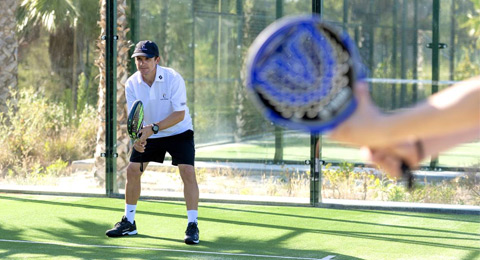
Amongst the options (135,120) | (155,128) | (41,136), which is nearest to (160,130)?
(155,128)

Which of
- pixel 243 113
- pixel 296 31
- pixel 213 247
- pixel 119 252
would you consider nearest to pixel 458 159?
pixel 243 113

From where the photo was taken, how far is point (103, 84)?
33.3 feet

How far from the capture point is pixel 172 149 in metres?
7.23

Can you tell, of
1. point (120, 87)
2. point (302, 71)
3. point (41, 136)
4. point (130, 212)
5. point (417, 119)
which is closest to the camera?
point (417, 119)

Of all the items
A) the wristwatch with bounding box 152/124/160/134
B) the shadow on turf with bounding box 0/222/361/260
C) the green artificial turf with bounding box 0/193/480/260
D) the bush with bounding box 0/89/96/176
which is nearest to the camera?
the shadow on turf with bounding box 0/222/361/260

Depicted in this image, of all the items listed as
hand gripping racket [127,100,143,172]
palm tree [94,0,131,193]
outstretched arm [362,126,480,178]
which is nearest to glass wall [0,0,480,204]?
palm tree [94,0,131,193]

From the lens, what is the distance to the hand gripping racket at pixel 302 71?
2.11 m

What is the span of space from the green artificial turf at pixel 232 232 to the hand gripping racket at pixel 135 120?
2.83 ft

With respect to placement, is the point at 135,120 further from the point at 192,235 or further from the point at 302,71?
the point at 302,71

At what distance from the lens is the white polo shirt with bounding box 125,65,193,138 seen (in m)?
7.23

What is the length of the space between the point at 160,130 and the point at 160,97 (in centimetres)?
30

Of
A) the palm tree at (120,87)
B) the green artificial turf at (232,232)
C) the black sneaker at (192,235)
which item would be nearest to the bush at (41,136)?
the palm tree at (120,87)

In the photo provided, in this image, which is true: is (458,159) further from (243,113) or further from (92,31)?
(92,31)

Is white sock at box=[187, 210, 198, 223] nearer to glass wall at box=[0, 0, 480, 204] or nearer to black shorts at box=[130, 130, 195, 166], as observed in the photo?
black shorts at box=[130, 130, 195, 166]
